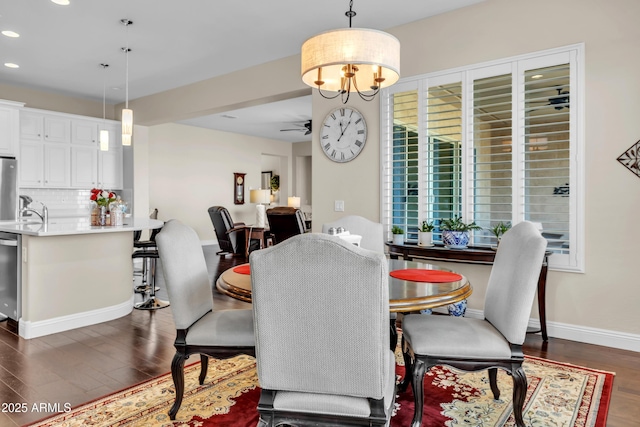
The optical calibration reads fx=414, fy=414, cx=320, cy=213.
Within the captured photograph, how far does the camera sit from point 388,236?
13.7 feet

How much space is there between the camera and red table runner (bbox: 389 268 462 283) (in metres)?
2.14

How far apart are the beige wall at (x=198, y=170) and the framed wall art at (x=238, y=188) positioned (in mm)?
96

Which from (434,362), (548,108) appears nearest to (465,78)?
(548,108)

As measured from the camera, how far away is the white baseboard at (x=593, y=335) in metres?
3.05

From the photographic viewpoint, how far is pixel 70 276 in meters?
3.71

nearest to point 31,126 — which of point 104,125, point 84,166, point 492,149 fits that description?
point 84,166

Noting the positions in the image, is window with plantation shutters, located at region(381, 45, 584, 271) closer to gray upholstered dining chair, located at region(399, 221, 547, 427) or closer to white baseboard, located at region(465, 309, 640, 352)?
white baseboard, located at region(465, 309, 640, 352)

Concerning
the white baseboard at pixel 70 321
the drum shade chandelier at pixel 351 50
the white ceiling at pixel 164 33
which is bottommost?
the white baseboard at pixel 70 321

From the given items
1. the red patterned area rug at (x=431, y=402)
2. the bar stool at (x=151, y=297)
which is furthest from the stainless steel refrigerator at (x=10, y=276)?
the red patterned area rug at (x=431, y=402)

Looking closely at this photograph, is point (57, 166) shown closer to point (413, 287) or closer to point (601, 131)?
point (413, 287)

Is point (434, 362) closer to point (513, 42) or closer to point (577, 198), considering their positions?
point (577, 198)

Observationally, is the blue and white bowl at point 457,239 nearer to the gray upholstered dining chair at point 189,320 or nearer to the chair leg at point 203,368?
the gray upholstered dining chair at point 189,320

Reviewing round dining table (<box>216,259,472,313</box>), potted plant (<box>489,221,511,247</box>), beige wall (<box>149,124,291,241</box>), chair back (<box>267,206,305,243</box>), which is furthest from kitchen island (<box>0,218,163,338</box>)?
beige wall (<box>149,124,291,241</box>)

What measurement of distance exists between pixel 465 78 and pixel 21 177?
6219mm
